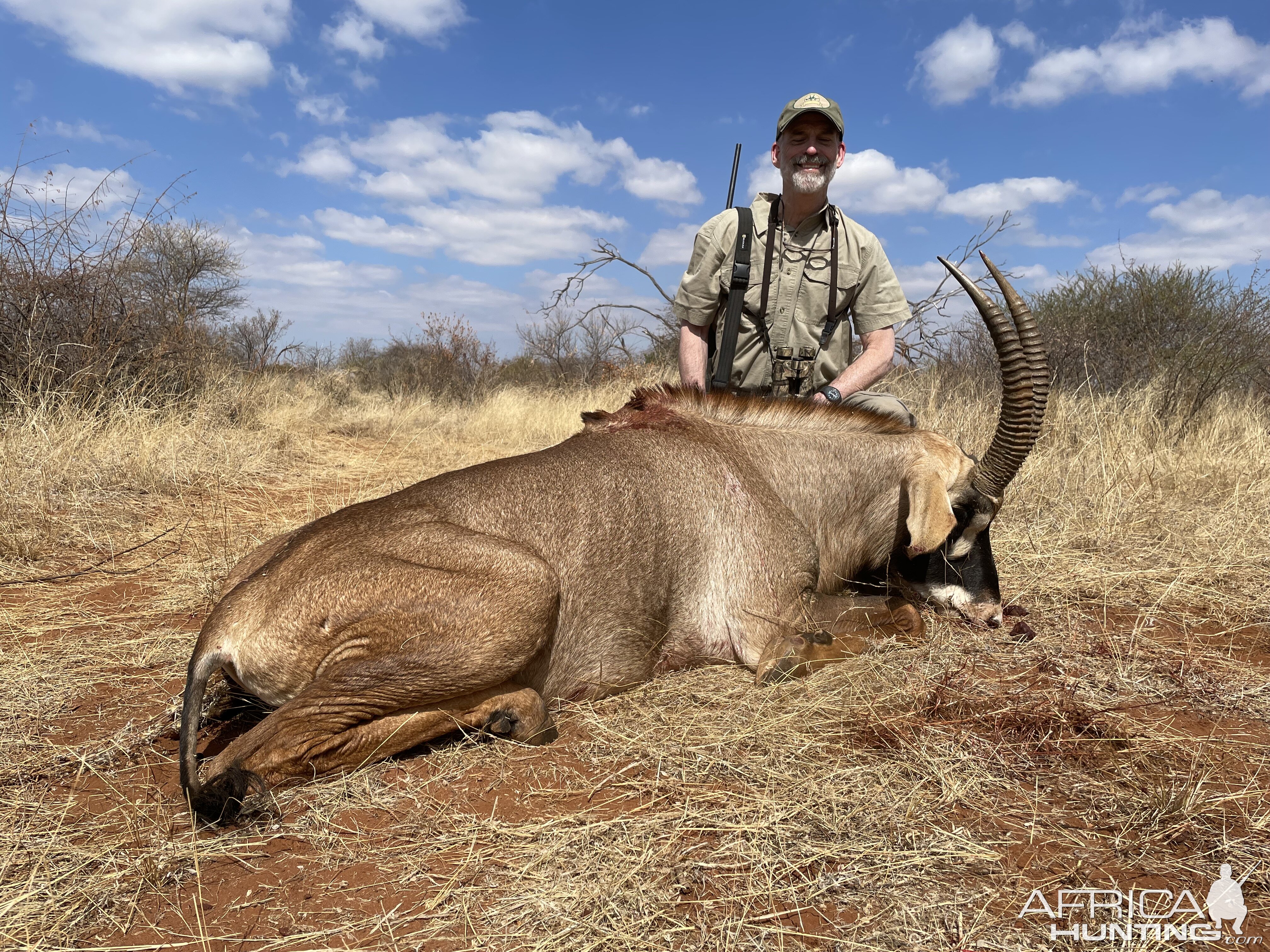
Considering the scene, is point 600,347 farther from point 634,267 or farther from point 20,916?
point 20,916

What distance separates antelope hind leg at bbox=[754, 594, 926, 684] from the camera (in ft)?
12.7

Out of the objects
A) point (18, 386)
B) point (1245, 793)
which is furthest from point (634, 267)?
point (1245, 793)

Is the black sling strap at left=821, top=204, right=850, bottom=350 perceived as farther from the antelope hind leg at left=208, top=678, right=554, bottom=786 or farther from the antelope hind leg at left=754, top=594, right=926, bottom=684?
the antelope hind leg at left=208, top=678, right=554, bottom=786

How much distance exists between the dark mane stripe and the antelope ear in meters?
0.61

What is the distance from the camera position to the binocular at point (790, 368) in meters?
6.14

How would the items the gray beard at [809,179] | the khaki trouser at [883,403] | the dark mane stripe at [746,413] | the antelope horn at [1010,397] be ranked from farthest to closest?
the gray beard at [809,179]
the khaki trouser at [883,403]
the dark mane stripe at [746,413]
the antelope horn at [1010,397]

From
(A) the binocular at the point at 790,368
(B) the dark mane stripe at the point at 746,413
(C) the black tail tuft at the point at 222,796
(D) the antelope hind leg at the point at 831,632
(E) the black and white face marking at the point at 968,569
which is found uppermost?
(A) the binocular at the point at 790,368

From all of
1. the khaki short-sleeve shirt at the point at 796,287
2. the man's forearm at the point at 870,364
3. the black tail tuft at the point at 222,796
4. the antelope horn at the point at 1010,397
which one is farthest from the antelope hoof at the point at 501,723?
the khaki short-sleeve shirt at the point at 796,287

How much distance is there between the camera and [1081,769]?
2.88 m

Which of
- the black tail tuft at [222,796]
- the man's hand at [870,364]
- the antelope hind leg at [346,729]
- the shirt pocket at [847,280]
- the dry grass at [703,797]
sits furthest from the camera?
the shirt pocket at [847,280]

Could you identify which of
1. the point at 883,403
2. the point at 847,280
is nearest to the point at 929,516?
the point at 883,403

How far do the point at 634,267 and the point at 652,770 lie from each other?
36.6ft

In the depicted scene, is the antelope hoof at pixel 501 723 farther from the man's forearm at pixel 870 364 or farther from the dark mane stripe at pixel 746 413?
the man's forearm at pixel 870 364

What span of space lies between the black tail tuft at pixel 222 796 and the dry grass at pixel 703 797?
0.29ft
